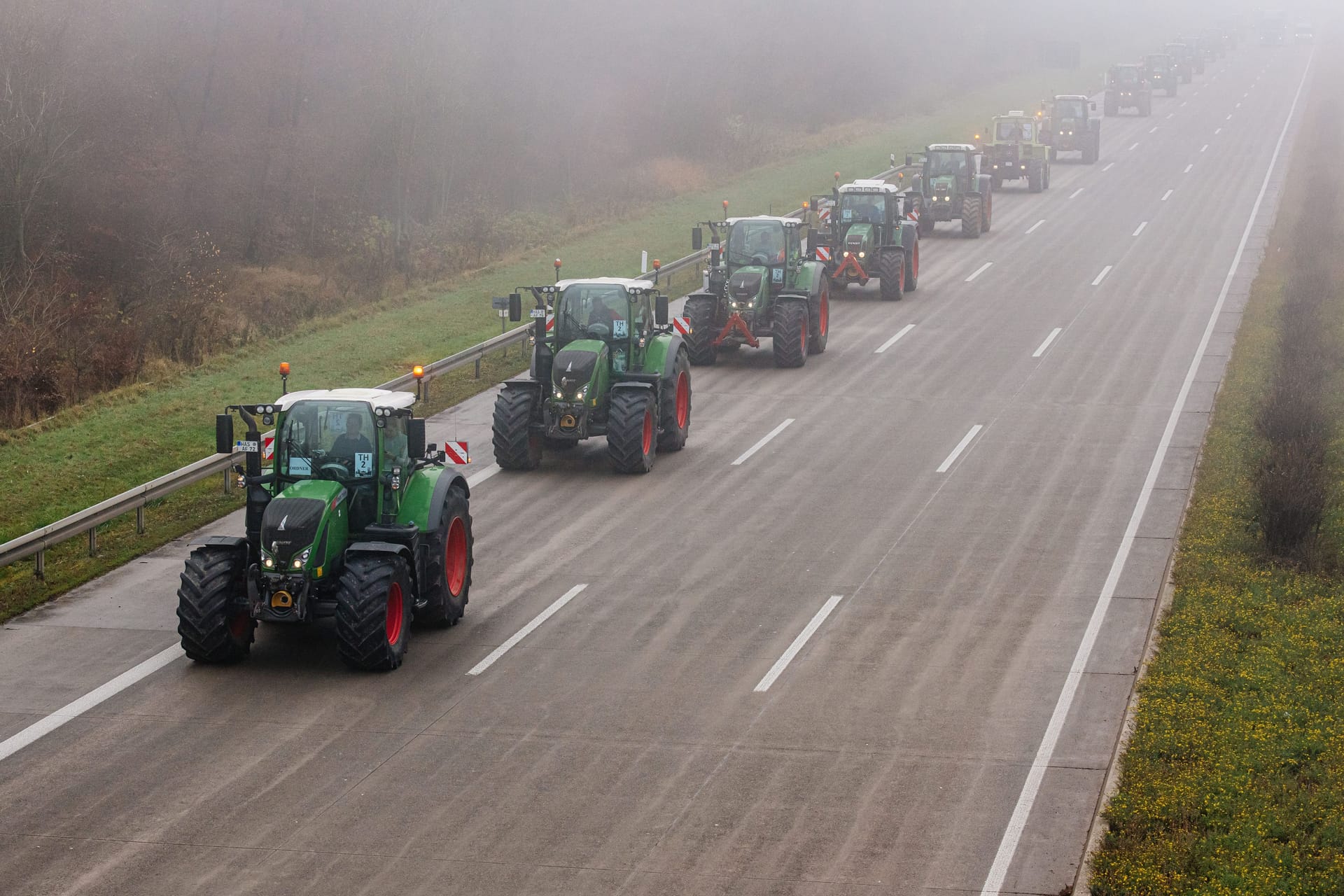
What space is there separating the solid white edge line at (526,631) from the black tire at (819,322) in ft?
44.5

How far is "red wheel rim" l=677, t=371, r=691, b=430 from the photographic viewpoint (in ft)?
80.9

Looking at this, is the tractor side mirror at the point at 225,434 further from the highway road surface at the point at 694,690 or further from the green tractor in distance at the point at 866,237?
the green tractor in distance at the point at 866,237

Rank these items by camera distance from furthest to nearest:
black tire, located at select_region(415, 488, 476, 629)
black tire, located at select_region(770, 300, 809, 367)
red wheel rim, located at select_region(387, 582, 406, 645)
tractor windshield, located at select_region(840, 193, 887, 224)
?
tractor windshield, located at select_region(840, 193, 887, 224), black tire, located at select_region(770, 300, 809, 367), black tire, located at select_region(415, 488, 476, 629), red wheel rim, located at select_region(387, 582, 406, 645)

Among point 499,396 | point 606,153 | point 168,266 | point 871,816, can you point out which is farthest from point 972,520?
point 606,153

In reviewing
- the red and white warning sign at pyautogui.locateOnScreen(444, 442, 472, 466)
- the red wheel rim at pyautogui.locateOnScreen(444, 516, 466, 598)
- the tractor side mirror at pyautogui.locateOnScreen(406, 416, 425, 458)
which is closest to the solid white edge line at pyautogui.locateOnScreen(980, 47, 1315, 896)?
the red wheel rim at pyautogui.locateOnScreen(444, 516, 466, 598)

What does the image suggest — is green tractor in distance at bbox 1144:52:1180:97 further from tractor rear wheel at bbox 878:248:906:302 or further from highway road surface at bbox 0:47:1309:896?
highway road surface at bbox 0:47:1309:896

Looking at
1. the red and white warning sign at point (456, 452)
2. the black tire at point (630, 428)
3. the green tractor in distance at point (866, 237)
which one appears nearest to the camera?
the red and white warning sign at point (456, 452)

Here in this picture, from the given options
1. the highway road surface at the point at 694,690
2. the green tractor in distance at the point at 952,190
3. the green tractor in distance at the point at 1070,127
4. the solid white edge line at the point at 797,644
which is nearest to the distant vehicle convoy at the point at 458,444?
the green tractor in distance at the point at 952,190

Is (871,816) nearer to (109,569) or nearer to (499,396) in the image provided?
(109,569)

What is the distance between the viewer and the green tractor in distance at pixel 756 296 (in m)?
30.4

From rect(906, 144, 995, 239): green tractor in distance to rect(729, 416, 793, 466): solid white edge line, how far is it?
20.8 meters

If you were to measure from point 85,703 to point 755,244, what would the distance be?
60.8 ft

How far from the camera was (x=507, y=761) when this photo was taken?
45.3 ft

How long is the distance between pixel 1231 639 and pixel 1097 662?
1554 millimetres
